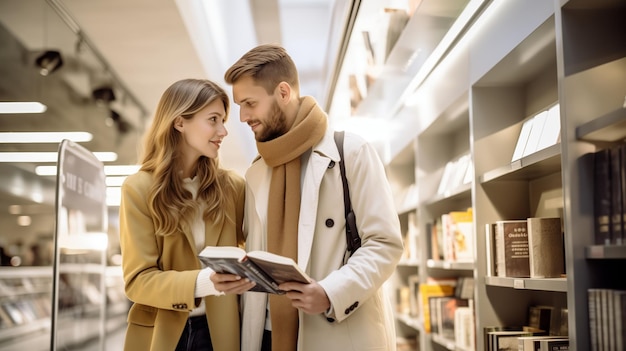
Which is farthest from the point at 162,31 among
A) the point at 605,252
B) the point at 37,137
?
the point at 605,252

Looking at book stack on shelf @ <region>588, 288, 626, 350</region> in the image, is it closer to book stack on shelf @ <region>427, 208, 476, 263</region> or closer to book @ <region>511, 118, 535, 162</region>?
book @ <region>511, 118, 535, 162</region>

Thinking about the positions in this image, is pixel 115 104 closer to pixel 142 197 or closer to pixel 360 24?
pixel 360 24

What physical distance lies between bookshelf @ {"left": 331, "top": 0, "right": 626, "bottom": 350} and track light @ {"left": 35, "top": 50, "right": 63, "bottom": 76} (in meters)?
2.26

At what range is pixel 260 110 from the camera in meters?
2.36

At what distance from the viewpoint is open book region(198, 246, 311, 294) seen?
1.79 meters

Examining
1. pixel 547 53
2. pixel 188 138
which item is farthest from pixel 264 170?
pixel 547 53

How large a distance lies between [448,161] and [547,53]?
1.98 m

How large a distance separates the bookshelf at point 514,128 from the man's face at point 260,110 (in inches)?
36.3

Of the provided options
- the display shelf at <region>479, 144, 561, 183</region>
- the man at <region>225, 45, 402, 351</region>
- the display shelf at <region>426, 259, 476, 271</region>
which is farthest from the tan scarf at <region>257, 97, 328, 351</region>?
the display shelf at <region>426, 259, 476, 271</region>

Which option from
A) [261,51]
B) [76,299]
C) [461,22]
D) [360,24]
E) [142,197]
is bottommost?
[76,299]

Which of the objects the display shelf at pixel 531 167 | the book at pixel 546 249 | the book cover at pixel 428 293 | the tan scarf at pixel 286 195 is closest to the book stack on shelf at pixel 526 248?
the book at pixel 546 249

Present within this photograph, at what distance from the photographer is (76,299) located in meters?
4.85

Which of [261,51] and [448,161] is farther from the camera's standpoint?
[448,161]

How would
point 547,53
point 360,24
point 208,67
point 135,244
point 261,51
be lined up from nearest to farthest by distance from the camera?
point 135,244, point 261,51, point 547,53, point 360,24, point 208,67
